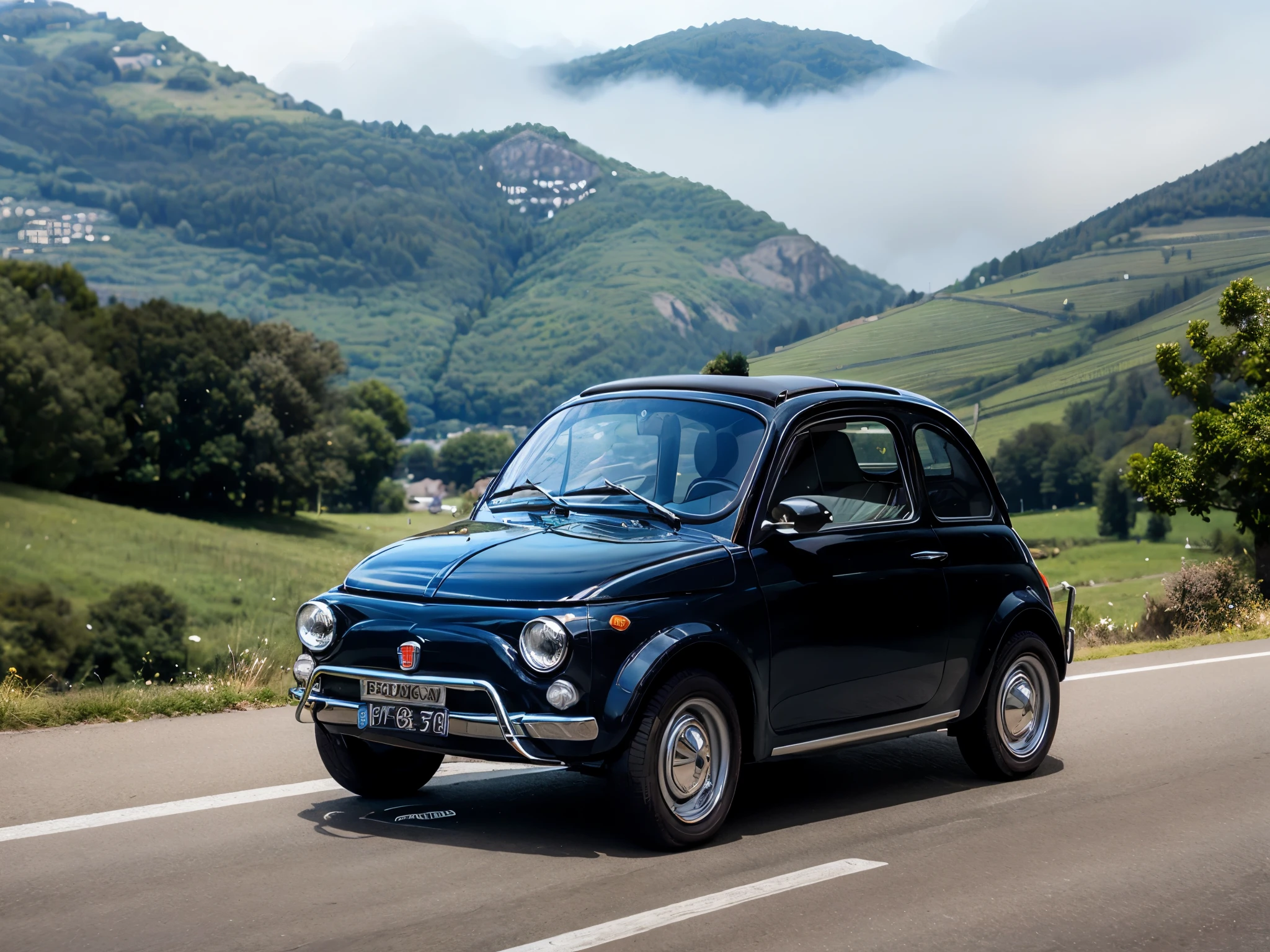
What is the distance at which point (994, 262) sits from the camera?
178875 millimetres

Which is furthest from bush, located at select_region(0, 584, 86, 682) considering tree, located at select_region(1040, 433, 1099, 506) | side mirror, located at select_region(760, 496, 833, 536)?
tree, located at select_region(1040, 433, 1099, 506)

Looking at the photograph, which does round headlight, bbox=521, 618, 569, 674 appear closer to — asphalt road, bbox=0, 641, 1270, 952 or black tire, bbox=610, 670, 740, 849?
black tire, bbox=610, 670, 740, 849

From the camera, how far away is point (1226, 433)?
2436 cm

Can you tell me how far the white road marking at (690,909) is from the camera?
4738 mm

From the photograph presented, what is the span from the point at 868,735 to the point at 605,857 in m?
1.64

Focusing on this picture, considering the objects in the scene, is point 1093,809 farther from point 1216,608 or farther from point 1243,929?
point 1216,608

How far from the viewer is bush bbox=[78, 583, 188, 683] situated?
6031 cm

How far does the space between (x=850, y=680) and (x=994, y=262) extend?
180 metres

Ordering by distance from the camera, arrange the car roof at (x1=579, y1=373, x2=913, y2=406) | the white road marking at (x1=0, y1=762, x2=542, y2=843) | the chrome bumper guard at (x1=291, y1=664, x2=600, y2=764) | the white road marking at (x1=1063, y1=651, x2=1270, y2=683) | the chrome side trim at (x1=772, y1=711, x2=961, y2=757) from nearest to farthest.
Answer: the chrome bumper guard at (x1=291, y1=664, x2=600, y2=764) → the white road marking at (x1=0, y1=762, x2=542, y2=843) → the chrome side trim at (x1=772, y1=711, x2=961, y2=757) → the car roof at (x1=579, y1=373, x2=913, y2=406) → the white road marking at (x1=1063, y1=651, x2=1270, y2=683)

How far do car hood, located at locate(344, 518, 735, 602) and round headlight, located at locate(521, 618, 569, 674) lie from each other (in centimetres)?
13

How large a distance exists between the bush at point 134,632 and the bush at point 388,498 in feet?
238

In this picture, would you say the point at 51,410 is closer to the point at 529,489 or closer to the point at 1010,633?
the point at 529,489

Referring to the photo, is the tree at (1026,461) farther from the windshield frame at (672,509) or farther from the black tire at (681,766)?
the black tire at (681,766)

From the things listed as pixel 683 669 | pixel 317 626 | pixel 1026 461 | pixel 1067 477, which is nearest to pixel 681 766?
pixel 683 669
